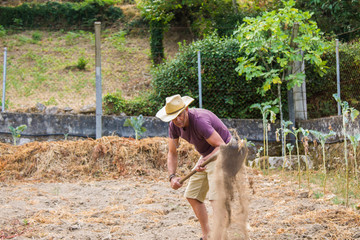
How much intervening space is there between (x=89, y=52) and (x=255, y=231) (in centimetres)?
1378


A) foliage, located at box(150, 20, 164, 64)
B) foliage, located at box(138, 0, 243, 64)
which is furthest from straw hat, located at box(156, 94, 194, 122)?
foliage, located at box(150, 20, 164, 64)

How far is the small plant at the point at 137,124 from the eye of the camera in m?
7.66

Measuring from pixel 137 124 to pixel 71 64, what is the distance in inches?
314

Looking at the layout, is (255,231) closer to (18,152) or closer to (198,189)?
(198,189)

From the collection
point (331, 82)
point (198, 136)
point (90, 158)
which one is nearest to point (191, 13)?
point (331, 82)

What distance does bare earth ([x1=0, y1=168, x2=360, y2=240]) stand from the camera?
3.70 m

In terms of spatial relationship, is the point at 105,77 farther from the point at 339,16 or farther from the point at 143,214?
the point at 143,214

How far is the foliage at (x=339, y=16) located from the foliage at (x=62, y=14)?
10.2 m

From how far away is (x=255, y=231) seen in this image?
3717 mm

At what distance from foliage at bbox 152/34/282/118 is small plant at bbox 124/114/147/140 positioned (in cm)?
124

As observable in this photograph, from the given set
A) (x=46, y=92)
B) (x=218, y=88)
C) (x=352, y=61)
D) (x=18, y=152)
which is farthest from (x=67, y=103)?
(x=352, y=61)

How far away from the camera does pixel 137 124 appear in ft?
25.2

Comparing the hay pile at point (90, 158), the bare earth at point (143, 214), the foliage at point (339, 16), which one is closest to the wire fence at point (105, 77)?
the hay pile at point (90, 158)

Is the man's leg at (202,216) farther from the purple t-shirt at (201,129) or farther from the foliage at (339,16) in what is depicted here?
the foliage at (339,16)
